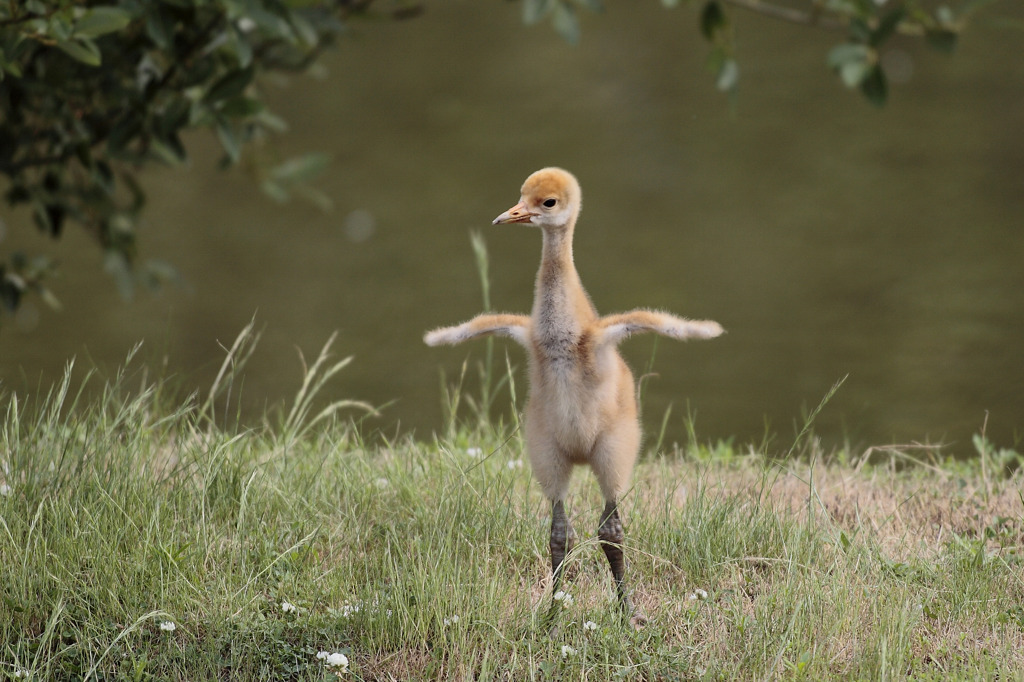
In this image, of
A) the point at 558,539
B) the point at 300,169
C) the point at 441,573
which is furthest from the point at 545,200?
the point at 300,169

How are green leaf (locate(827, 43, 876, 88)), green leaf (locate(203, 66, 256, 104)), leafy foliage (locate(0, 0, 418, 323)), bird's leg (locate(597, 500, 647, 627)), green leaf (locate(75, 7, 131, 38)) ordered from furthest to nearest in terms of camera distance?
green leaf (locate(203, 66, 256, 104)) < leafy foliage (locate(0, 0, 418, 323)) < green leaf (locate(827, 43, 876, 88)) < green leaf (locate(75, 7, 131, 38)) < bird's leg (locate(597, 500, 647, 627))

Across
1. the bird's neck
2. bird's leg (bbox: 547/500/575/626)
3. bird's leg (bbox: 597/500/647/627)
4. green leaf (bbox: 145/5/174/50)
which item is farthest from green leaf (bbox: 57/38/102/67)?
bird's leg (bbox: 597/500/647/627)

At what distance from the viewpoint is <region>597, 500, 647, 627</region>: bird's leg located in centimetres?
312

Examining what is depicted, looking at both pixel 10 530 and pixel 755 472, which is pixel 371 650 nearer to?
pixel 10 530

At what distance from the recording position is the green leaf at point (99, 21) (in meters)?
3.56

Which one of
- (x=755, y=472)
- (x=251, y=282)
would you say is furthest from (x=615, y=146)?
(x=755, y=472)

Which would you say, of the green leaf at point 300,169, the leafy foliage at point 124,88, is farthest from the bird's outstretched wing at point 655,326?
the green leaf at point 300,169

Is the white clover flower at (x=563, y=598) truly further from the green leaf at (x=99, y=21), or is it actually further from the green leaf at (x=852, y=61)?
the green leaf at (x=99, y=21)

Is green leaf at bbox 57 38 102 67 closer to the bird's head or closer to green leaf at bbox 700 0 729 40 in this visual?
the bird's head

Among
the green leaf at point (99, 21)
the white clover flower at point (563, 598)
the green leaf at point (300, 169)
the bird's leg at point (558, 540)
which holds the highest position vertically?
the green leaf at point (99, 21)

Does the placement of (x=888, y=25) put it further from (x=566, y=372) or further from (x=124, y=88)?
(x=124, y=88)

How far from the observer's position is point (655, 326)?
9.50 feet

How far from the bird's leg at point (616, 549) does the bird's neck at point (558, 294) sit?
0.45 meters

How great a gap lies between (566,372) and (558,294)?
0.61 feet
